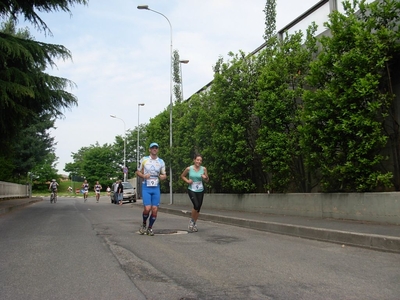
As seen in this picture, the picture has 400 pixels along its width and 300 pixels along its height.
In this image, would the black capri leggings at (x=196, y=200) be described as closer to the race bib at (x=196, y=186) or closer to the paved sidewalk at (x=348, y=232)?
the race bib at (x=196, y=186)

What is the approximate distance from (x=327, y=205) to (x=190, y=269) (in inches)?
268

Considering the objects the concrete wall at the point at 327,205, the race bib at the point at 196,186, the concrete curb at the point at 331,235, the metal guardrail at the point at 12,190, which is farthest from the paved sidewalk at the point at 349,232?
the metal guardrail at the point at 12,190

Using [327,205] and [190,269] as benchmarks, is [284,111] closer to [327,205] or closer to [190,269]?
[327,205]

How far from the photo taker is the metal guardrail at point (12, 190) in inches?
1024

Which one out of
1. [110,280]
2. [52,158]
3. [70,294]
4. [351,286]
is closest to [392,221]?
[351,286]

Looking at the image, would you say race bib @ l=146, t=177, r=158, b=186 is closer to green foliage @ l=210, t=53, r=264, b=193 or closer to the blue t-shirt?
the blue t-shirt

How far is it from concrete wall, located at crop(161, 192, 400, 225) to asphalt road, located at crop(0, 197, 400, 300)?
2370 millimetres

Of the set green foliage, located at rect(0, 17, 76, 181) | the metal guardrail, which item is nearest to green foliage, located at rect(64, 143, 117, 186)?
the metal guardrail

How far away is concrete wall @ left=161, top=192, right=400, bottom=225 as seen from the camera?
364 inches

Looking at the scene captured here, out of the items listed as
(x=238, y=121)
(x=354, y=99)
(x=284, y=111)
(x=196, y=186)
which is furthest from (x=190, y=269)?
(x=238, y=121)

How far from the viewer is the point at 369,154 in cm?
989

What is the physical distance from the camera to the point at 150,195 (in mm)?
8844

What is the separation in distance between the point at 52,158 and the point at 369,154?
89961mm

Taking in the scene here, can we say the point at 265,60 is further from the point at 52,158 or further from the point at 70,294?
the point at 52,158
